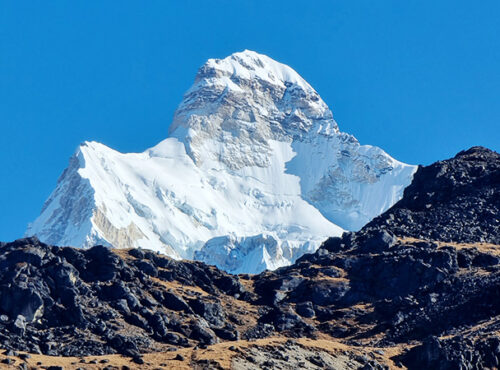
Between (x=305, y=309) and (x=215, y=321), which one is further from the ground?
(x=305, y=309)

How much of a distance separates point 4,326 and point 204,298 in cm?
3761

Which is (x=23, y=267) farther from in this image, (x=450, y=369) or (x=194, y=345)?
(x=450, y=369)

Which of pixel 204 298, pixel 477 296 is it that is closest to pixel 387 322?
pixel 477 296

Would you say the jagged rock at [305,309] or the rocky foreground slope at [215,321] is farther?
the jagged rock at [305,309]

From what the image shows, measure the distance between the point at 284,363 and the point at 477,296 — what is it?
39.7m

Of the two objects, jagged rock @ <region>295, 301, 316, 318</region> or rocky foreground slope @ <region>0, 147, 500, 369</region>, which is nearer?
rocky foreground slope @ <region>0, 147, 500, 369</region>

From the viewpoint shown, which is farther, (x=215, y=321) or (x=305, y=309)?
(x=305, y=309)

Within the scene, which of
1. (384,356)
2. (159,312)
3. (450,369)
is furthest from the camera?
(159,312)

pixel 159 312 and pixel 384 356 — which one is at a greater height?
pixel 159 312

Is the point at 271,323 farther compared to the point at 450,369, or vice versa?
the point at 271,323

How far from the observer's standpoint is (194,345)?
170m

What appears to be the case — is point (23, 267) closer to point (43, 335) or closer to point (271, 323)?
point (43, 335)

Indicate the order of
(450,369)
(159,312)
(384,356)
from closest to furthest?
(450,369), (384,356), (159,312)

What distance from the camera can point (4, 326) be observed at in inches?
6521
